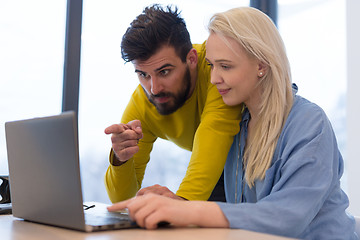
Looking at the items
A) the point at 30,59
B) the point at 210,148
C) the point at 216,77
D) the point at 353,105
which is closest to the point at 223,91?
the point at 216,77

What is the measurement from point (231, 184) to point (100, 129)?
162cm

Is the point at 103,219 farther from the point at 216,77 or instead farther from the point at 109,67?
the point at 109,67

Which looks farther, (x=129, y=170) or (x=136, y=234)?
(x=129, y=170)

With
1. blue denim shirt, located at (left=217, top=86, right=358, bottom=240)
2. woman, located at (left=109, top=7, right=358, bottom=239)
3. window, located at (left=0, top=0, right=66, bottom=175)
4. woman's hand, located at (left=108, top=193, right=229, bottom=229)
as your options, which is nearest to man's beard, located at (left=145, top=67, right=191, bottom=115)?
woman, located at (left=109, top=7, right=358, bottom=239)

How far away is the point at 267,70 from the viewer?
1.32 m

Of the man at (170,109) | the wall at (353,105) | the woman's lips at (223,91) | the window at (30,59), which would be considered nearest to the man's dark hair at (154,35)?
the man at (170,109)

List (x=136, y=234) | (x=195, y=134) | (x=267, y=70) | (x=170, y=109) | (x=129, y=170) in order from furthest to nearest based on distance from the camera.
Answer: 1. (x=170, y=109)
2. (x=129, y=170)
3. (x=195, y=134)
4. (x=267, y=70)
5. (x=136, y=234)

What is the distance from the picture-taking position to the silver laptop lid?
31.2 inches

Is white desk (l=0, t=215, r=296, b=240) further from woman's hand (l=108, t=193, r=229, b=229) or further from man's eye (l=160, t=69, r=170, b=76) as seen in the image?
man's eye (l=160, t=69, r=170, b=76)

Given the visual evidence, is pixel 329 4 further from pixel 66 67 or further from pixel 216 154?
pixel 216 154

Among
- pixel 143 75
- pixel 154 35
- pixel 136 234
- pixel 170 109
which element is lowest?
pixel 136 234

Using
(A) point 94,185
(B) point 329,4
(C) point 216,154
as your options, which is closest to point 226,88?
(C) point 216,154

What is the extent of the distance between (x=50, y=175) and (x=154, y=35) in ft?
2.88

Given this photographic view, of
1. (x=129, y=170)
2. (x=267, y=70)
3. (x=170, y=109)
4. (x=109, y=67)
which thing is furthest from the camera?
(x=109, y=67)
